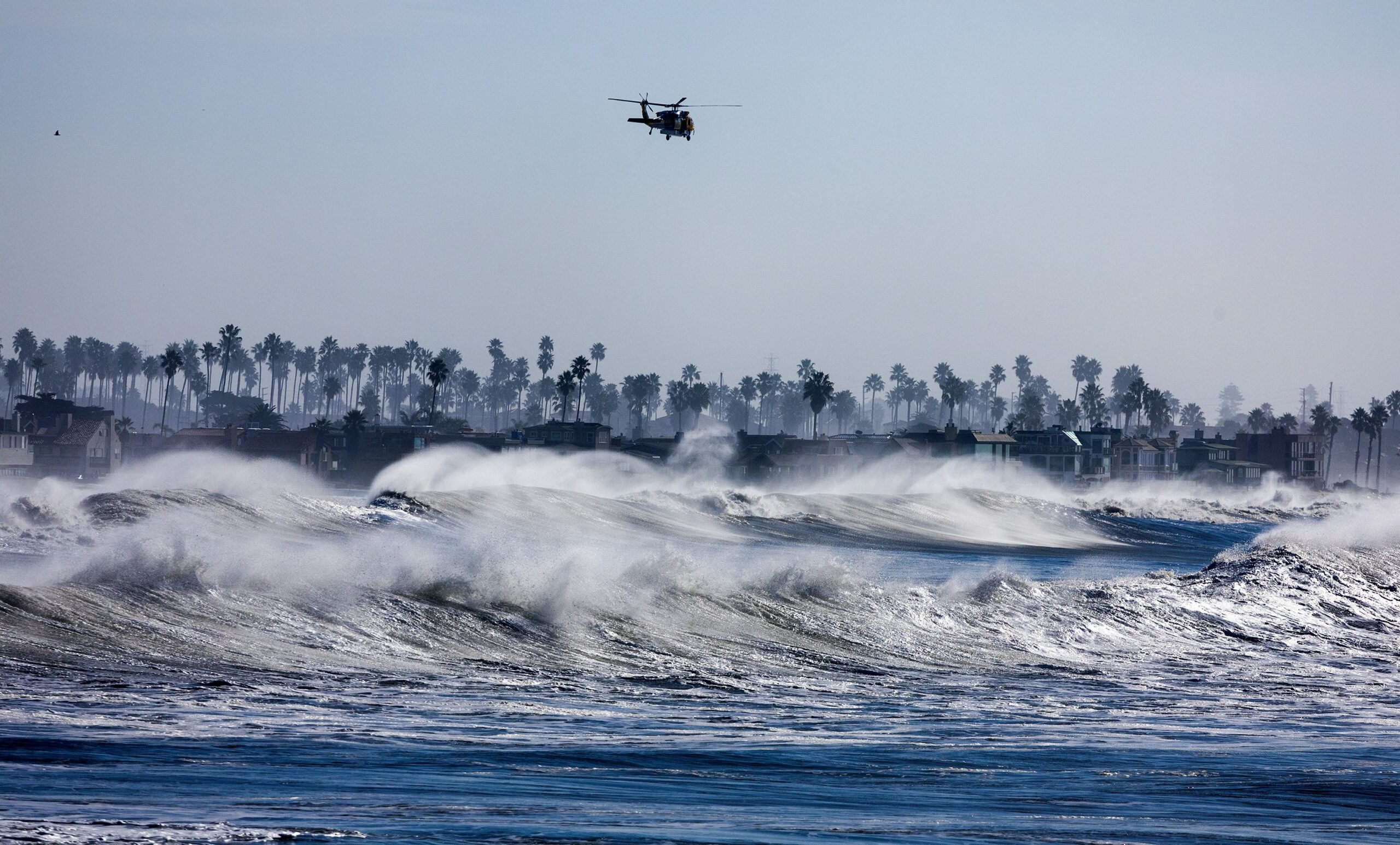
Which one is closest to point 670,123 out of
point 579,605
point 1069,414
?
point 579,605

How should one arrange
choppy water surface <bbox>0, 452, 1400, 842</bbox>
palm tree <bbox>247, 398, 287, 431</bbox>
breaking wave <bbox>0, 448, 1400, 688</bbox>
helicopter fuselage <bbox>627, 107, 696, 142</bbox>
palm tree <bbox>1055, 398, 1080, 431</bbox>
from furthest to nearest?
palm tree <bbox>1055, 398, 1080, 431</bbox> < palm tree <bbox>247, 398, 287, 431</bbox> < helicopter fuselage <bbox>627, 107, 696, 142</bbox> < breaking wave <bbox>0, 448, 1400, 688</bbox> < choppy water surface <bbox>0, 452, 1400, 842</bbox>

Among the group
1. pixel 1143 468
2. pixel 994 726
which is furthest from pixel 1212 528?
pixel 994 726

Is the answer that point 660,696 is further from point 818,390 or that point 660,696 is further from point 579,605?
point 818,390

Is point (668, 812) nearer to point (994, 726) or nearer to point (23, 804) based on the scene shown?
point (23, 804)

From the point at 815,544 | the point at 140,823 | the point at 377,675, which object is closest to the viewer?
the point at 140,823

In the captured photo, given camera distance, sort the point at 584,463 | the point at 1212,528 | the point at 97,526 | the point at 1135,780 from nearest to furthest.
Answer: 1. the point at 1135,780
2. the point at 97,526
3. the point at 1212,528
4. the point at 584,463

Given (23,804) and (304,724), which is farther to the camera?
(304,724)

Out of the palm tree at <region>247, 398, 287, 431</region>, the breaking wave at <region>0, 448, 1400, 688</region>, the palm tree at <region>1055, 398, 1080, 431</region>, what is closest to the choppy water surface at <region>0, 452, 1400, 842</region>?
the breaking wave at <region>0, 448, 1400, 688</region>

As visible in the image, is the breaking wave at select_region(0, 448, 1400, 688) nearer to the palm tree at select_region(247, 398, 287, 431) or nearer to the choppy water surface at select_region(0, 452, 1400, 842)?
the choppy water surface at select_region(0, 452, 1400, 842)
